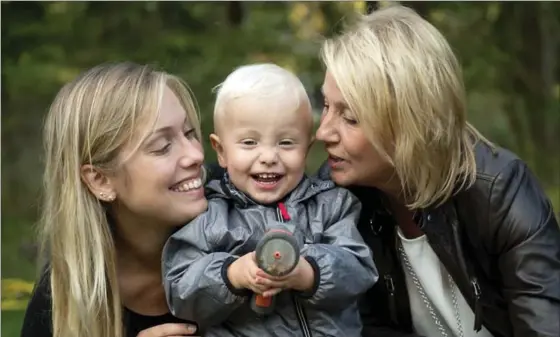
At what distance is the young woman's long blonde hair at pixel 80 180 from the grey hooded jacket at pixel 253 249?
0.86ft

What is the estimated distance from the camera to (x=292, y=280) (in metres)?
2.09

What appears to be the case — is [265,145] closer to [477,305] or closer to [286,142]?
[286,142]

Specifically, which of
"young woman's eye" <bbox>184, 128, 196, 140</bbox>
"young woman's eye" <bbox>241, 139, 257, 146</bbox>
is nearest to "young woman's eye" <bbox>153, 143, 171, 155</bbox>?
"young woman's eye" <bbox>184, 128, 196, 140</bbox>

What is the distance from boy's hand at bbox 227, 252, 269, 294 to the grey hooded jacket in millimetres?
27

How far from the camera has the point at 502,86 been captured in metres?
5.82

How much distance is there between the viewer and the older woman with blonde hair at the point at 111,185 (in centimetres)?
243

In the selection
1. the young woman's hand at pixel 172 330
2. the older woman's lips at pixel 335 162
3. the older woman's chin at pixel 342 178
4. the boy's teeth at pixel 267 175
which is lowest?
the young woman's hand at pixel 172 330

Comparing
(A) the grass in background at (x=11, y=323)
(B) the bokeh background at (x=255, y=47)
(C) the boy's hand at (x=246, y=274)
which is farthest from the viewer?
(B) the bokeh background at (x=255, y=47)

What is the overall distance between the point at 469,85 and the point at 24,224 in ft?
9.46

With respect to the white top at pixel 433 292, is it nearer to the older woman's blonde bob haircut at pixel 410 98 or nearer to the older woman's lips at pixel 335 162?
the older woman's blonde bob haircut at pixel 410 98

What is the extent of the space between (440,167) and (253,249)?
1.76 feet

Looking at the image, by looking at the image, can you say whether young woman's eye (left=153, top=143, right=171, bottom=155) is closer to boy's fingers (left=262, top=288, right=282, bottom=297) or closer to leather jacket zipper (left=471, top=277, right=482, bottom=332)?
boy's fingers (left=262, top=288, right=282, bottom=297)

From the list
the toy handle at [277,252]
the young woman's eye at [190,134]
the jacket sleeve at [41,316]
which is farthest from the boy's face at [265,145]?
the jacket sleeve at [41,316]

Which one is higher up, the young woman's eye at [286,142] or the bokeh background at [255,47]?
the young woman's eye at [286,142]
